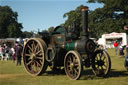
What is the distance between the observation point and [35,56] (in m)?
8.47

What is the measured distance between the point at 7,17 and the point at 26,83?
6147cm

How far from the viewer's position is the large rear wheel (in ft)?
26.6

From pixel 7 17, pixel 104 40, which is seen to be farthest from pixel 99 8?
pixel 7 17

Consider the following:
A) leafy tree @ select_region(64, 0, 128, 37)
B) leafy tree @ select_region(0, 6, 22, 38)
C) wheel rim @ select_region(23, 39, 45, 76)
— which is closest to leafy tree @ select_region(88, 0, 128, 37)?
leafy tree @ select_region(64, 0, 128, 37)

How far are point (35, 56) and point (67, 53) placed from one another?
1.76m

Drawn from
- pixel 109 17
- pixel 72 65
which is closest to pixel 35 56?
pixel 72 65

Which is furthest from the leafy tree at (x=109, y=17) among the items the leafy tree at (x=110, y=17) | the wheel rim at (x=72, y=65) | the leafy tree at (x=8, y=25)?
the wheel rim at (x=72, y=65)

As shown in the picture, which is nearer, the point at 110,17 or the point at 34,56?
the point at 34,56

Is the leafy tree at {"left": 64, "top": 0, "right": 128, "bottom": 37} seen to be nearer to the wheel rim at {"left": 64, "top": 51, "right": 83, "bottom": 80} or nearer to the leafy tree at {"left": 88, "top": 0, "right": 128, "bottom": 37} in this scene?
the leafy tree at {"left": 88, "top": 0, "right": 128, "bottom": 37}

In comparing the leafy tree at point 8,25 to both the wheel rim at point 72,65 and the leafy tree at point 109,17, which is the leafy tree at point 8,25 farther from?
the wheel rim at point 72,65

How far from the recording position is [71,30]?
27.0 feet

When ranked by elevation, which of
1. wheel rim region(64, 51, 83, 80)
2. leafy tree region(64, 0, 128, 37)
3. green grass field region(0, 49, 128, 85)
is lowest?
green grass field region(0, 49, 128, 85)

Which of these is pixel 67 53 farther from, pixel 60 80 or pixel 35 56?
pixel 35 56

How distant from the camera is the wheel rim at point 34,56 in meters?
8.24
